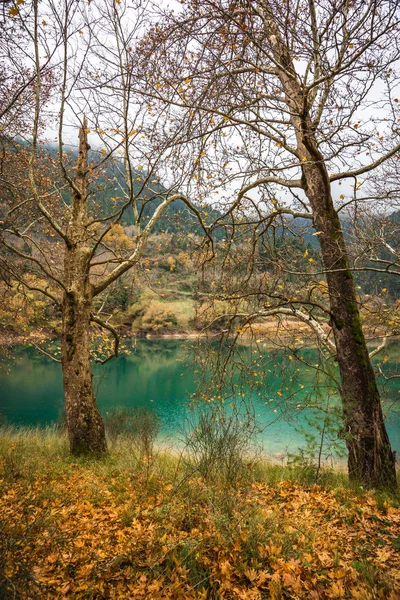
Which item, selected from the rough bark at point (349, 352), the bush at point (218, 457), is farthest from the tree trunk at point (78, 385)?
the rough bark at point (349, 352)

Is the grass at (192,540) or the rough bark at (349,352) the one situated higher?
the rough bark at (349,352)

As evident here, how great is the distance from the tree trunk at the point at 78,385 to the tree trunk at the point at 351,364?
14.0 ft

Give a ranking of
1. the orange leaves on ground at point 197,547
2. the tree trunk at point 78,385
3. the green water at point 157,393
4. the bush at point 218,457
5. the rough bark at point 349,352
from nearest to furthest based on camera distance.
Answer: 1. the orange leaves on ground at point 197,547
2. the bush at point 218,457
3. the rough bark at point 349,352
4. the tree trunk at point 78,385
5. the green water at point 157,393

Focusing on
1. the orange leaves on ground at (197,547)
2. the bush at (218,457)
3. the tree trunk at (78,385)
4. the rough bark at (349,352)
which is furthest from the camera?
the tree trunk at (78,385)

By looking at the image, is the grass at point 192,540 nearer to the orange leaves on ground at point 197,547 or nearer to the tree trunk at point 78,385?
the orange leaves on ground at point 197,547

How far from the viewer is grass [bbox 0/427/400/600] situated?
2.38 m

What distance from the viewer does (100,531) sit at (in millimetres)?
3250

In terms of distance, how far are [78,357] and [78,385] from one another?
1.61 feet

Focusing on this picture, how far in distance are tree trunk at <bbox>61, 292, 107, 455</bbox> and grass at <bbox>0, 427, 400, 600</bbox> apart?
1.49m

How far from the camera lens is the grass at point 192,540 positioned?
238cm

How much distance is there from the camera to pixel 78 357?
627cm

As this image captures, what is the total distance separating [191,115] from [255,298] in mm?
2736

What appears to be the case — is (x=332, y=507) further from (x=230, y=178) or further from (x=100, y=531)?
(x=230, y=178)

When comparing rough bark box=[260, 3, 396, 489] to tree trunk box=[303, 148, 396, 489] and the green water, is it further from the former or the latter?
the green water
